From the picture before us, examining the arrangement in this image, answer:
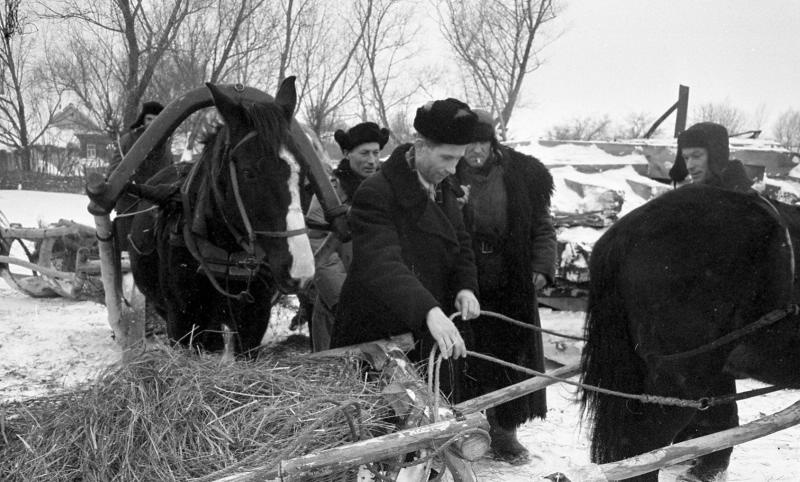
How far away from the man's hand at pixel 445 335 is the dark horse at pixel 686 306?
960 millimetres

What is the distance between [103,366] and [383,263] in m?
1.01

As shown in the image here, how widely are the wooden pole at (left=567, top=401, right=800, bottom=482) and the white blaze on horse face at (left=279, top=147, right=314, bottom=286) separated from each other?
1341 millimetres

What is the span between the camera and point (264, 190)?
2.72 metres

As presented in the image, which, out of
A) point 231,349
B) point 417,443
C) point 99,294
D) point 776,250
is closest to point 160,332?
point 99,294

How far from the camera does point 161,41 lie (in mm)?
9906

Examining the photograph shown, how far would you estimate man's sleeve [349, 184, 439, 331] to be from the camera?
87.6 inches

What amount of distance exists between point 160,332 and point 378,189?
144 inches

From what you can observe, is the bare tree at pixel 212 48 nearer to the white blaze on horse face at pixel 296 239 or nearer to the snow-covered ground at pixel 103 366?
the snow-covered ground at pixel 103 366

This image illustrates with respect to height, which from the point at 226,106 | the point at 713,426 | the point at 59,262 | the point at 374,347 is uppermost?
the point at 226,106

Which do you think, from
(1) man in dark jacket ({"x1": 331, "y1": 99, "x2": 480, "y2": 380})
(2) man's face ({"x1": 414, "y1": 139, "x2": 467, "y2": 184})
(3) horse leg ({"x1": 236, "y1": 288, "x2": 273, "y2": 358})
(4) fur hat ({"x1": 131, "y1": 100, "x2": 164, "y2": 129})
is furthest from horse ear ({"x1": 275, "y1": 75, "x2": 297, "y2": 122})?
(4) fur hat ({"x1": 131, "y1": 100, "x2": 164, "y2": 129})

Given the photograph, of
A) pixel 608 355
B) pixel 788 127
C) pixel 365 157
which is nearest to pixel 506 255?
pixel 608 355

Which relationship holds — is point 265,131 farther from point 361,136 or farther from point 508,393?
point 361,136

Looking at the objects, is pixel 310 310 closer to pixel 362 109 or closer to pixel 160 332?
pixel 160 332

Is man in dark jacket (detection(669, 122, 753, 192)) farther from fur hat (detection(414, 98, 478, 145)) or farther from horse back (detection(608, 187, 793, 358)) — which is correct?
fur hat (detection(414, 98, 478, 145))
